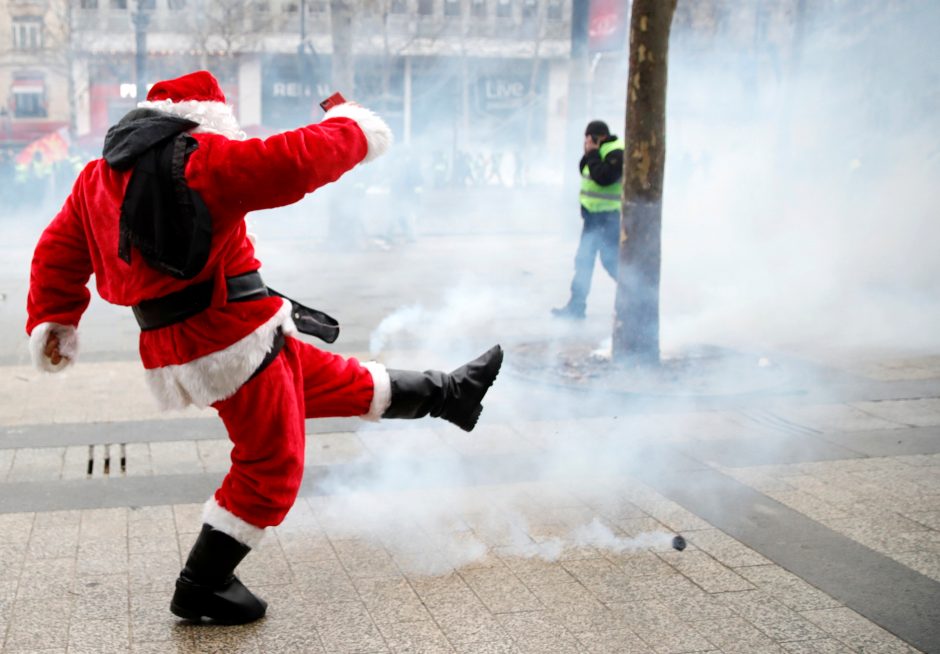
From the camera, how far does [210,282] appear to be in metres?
2.76

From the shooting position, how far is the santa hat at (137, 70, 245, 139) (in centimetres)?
271

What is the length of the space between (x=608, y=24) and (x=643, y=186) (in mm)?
8265

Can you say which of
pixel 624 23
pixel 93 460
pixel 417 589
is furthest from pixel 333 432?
pixel 624 23

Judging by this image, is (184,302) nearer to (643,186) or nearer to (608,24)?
(643,186)

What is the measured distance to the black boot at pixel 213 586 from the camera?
2910mm

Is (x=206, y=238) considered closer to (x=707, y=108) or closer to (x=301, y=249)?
(x=301, y=249)

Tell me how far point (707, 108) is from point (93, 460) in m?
11.3

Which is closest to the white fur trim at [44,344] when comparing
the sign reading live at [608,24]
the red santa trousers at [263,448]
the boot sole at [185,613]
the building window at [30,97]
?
the red santa trousers at [263,448]

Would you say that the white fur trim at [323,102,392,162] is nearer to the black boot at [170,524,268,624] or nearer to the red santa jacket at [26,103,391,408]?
the red santa jacket at [26,103,391,408]

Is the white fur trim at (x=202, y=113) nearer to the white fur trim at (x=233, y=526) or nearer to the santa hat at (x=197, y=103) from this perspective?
the santa hat at (x=197, y=103)

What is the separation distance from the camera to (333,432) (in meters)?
5.04

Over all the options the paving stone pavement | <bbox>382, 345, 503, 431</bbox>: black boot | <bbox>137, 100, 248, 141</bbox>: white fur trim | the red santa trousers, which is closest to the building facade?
the paving stone pavement

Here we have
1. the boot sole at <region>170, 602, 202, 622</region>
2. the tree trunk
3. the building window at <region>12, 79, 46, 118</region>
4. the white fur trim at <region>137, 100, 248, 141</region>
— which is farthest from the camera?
the building window at <region>12, 79, 46, 118</region>

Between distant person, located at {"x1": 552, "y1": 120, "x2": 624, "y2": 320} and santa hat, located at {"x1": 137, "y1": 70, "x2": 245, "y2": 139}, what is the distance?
5.16 m
